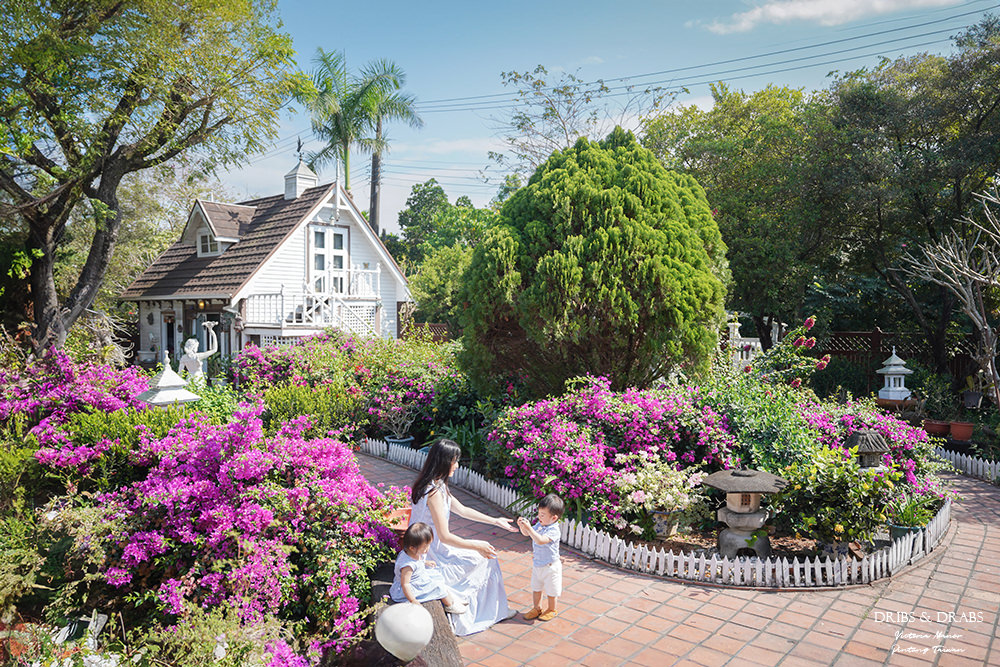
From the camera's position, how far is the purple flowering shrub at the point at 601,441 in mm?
6699

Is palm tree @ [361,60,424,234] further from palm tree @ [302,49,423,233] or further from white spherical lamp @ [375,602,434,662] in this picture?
white spherical lamp @ [375,602,434,662]

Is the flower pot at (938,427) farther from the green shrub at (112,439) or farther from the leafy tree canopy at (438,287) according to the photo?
the leafy tree canopy at (438,287)

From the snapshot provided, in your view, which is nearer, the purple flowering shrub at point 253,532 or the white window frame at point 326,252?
the purple flowering shrub at point 253,532

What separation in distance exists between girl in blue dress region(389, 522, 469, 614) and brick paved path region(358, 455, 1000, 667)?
1.79 feet

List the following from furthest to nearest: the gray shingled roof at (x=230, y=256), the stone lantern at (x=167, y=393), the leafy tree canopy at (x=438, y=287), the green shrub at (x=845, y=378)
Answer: the leafy tree canopy at (x=438, y=287), the gray shingled roof at (x=230, y=256), the green shrub at (x=845, y=378), the stone lantern at (x=167, y=393)

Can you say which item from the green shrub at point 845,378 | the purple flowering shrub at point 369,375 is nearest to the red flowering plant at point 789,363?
the green shrub at point 845,378

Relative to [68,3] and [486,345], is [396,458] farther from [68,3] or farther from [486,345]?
[68,3]

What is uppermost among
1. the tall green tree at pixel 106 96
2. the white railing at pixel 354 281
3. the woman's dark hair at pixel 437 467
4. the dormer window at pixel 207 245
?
the tall green tree at pixel 106 96

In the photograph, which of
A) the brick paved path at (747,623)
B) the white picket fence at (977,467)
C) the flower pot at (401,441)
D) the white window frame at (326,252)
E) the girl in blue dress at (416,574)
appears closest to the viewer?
the girl in blue dress at (416,574)

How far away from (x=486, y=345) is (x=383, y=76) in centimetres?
2360

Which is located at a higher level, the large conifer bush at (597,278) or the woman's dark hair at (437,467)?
the large conifer bush at (597,278)

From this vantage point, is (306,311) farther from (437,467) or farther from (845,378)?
(437,467)

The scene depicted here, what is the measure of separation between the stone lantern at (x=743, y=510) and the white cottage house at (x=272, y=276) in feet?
46.1

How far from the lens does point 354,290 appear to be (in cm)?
2166
